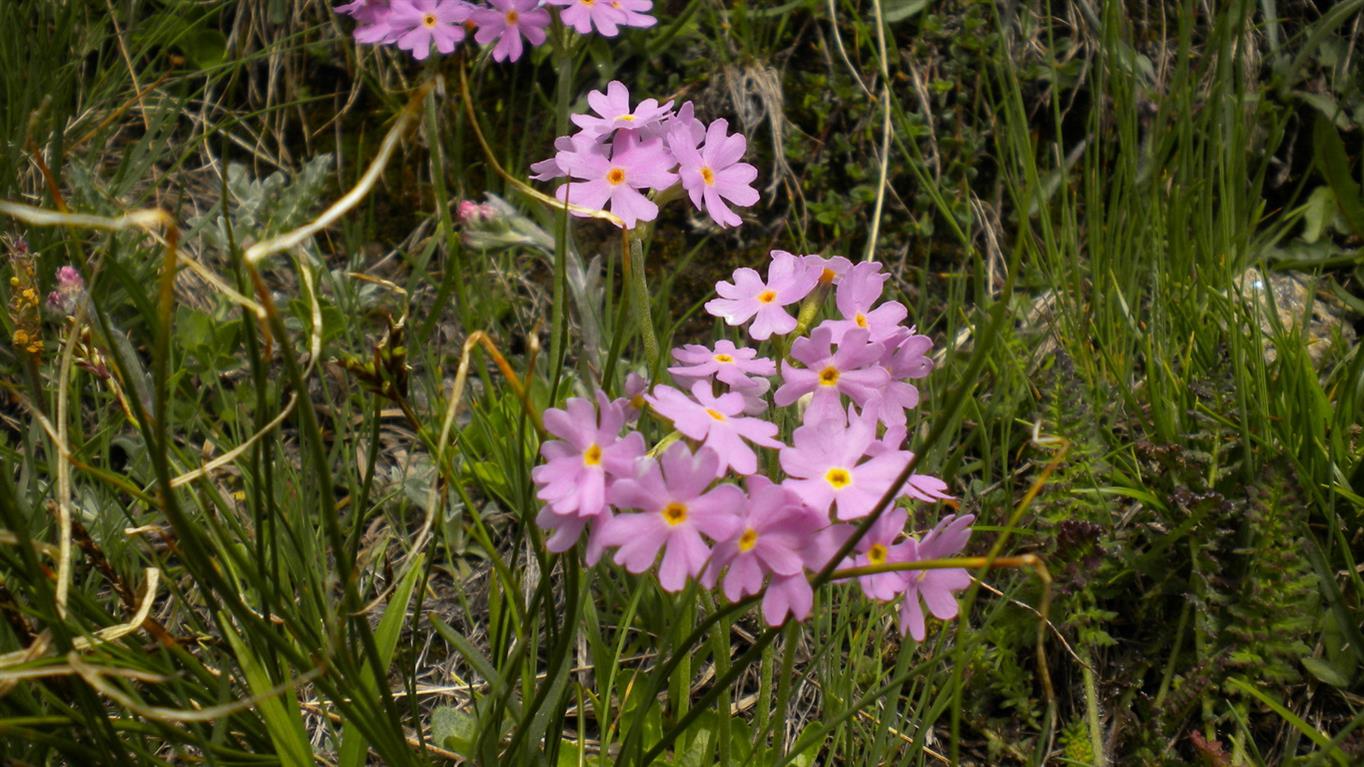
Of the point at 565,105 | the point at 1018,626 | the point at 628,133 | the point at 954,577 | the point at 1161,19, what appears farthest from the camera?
the point at 1161,19

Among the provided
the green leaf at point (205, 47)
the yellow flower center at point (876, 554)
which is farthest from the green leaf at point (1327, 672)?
the green leaf at point (205, 47)

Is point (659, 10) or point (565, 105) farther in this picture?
point (659, 10)

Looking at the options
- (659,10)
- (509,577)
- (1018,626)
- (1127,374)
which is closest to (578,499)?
(509,577)

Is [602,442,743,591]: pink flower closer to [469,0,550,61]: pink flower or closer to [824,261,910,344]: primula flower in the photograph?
[824,261,910,344]: primula flower

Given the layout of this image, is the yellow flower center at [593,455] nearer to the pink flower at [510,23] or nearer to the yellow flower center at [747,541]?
the yellow flower center at [747,541]

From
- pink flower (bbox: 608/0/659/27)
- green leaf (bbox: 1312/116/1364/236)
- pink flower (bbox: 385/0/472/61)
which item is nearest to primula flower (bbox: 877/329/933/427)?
pink flower (bbox: 608/0/659/27)

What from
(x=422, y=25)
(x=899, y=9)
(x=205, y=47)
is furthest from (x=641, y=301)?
(x=205, y=47)

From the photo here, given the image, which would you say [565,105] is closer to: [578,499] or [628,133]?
[628,133]
